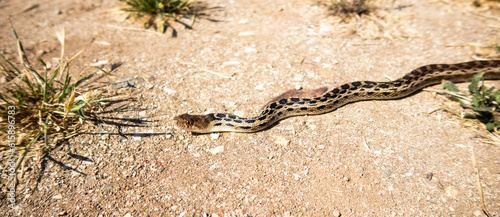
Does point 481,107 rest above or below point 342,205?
above

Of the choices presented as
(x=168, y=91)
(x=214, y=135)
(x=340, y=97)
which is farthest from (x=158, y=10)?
(x=340, y=97)

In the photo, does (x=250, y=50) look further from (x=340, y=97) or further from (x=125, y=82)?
(x=125, y=82)

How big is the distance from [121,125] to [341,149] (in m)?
3.80

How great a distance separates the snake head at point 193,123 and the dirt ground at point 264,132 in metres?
0.19

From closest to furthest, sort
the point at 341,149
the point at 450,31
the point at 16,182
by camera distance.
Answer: the point at 16,182
the point at 341,149
the point at 450,31

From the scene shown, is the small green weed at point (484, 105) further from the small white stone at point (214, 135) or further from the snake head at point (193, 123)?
the snake head at point (193, 123)

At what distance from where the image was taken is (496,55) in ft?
19.9

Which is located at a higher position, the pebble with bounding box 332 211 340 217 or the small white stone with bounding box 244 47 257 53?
the small white stone with bounding box 244 47 257 53

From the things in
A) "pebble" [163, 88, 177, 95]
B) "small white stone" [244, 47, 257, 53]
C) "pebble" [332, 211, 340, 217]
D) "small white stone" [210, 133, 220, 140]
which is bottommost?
"pebble" [332, 211, 340, 217]

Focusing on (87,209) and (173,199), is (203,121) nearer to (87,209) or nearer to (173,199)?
(173,199)

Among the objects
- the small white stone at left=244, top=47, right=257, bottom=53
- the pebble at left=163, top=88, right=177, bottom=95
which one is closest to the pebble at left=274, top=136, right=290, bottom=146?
the pebble at left=163, top=88, right=177, bottom=95

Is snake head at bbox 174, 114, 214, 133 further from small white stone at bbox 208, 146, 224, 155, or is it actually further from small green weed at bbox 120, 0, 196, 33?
small green weed at bbox 120, 0, 196, 33

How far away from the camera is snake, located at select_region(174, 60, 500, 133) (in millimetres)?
4543

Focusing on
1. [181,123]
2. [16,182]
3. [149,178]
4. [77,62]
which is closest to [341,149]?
[181,123]
